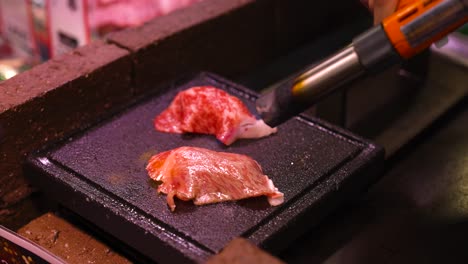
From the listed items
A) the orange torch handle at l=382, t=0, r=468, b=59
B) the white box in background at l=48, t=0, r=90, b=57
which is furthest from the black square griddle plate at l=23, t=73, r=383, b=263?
the white box in background at l=48, t=0, r=90, b=57

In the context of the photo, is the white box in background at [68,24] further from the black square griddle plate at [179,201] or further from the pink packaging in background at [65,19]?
the black square griddle plate at [179,201]

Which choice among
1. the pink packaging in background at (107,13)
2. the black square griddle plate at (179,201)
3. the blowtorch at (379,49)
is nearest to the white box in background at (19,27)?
the pink packaging in background at (107,13)

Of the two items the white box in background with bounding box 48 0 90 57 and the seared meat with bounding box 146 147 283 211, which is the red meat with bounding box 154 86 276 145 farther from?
the white box in background with bounding box 48 0 90 57

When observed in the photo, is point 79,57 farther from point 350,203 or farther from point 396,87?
point 396,87

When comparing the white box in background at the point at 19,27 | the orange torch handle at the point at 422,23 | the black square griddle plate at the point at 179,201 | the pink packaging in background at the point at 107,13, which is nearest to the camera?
the orange torch handle at the point at 422,23

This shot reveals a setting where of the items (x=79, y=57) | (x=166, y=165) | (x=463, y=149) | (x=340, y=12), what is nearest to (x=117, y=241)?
(x=166, y=165)
